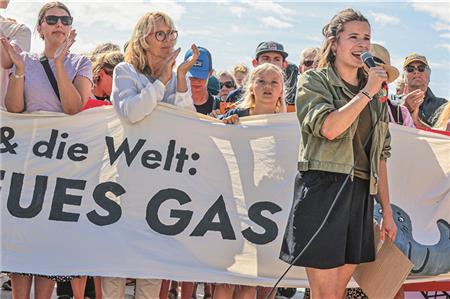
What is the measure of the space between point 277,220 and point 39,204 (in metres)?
1.59

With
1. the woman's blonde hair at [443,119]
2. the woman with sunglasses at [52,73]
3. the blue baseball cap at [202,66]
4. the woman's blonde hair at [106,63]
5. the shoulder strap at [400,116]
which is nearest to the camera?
the woman with sunglasses at [52,73]

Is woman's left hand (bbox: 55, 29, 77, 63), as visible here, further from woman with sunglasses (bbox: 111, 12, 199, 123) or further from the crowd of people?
woman with sunglasses (bbox: 111, 12, 199, 123)

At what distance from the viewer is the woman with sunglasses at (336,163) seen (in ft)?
11.1

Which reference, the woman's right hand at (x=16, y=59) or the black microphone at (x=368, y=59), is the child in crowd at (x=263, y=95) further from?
the black microphone at (x=368, y=59)

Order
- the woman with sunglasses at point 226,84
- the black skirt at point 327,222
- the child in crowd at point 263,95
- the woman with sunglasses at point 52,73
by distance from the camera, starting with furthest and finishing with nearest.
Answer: the woman with sunglasses at point 226,84 < the child in crowd at point 263,95 < the woman with sunglasses at point 52,73 < the black skirt at point 327,222

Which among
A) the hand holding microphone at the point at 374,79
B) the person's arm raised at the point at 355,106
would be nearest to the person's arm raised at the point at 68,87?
the person's arm raised at the point at 355,106

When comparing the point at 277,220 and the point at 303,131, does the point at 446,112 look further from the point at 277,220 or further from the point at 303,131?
the point at 303,131

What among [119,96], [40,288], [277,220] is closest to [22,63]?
[119,96]

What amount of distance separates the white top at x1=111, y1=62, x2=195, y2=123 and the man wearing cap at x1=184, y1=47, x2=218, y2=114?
147 centimetres

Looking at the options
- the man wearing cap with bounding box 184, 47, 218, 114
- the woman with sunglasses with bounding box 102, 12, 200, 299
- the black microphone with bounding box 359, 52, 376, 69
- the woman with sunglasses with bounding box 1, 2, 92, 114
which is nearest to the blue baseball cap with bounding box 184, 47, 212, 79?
the man wearing cap with bounding box 184, 47, 218, 114

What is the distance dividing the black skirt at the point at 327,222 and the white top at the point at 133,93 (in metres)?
1.43

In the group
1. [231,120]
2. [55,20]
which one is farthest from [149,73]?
[55,20]

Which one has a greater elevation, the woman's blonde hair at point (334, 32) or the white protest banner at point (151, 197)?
the woman's blonde hair at point (334, 32)

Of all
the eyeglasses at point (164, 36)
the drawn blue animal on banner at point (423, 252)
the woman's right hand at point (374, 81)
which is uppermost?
the eyeglasses at point (164, 36)
